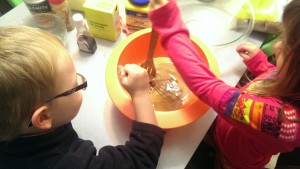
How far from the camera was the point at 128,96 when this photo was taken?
2.05 ft

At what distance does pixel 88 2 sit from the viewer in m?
0.74

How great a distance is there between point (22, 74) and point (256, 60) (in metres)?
0.59

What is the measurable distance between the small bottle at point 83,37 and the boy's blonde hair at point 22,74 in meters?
0.25

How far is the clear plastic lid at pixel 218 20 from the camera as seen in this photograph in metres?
0.81

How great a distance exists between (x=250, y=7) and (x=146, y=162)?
57 cm

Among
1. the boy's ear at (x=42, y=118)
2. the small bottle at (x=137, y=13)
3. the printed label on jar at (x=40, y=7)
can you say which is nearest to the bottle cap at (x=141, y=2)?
the small bottle at (x=137, y=13)

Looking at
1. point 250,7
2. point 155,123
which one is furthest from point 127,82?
point 250,7

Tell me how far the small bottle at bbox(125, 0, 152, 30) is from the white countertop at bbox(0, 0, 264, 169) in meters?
0.06

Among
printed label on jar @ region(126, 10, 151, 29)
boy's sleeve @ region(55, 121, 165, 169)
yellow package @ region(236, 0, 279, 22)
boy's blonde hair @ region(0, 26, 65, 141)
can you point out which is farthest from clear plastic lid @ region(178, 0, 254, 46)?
boy's blonde hair @ region(0, 26, 65, 141)

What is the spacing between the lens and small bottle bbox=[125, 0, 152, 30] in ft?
2.43

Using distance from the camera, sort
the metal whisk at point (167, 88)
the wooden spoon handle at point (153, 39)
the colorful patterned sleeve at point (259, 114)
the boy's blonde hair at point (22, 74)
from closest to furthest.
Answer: the boy's blonde hair at point (22, 74) < the colorful patterned sleeve at point (259, 114) < the wooden spoon handle at point (153, 39) < the metal whisk at point (167, 88)

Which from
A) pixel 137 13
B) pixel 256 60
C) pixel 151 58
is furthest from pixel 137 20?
pixel 256 60

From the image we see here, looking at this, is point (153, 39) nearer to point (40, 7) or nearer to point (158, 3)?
point (158, 3)

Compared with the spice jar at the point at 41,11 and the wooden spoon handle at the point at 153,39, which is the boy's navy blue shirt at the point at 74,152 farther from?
the spice jar at the point at 41,11
